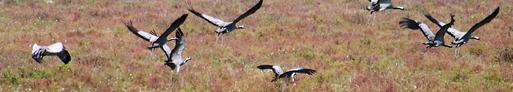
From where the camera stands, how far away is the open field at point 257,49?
13941mm

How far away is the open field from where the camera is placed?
549 inches

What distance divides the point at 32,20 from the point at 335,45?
11.3 metres

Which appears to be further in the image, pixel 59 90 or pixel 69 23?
pixel 69 23

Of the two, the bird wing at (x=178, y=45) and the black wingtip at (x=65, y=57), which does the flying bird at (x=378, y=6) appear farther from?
the black wingtip at (x=65, y=57)

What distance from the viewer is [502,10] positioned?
3020 cm

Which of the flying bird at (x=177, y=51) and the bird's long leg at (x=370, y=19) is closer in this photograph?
the flying bird at (x=177, y=51)

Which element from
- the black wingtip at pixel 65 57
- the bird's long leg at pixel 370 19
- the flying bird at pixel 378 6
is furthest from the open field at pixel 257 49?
the black wingtip at pixel 65 57

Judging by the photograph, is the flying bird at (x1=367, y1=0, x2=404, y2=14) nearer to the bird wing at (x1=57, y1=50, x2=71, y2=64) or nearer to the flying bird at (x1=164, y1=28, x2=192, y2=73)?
the flying bird at (x1=164, y1=28, x2=192, y2=73)

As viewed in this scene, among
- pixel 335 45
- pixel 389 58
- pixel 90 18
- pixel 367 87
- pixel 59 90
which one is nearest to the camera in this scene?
pixel 59 90

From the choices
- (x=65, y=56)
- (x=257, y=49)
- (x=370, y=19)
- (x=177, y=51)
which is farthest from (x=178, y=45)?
(x=370, y=19)

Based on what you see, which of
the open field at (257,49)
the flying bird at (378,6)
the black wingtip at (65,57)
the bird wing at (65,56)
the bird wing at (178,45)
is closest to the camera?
the bird wing at (178,45)

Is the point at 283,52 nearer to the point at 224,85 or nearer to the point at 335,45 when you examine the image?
the point at 335,45

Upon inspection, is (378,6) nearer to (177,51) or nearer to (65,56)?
(177,51)

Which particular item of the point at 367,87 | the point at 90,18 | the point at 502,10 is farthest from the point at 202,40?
the point at 502,10
